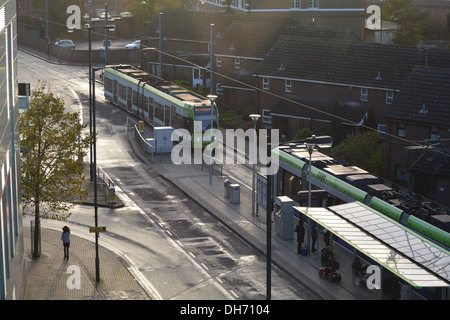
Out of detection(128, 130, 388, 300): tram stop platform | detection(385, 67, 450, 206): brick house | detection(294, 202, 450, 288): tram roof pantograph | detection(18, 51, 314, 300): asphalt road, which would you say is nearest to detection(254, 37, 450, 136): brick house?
detection(385, 67, 450, 206): brick house

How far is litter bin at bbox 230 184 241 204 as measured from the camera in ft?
156

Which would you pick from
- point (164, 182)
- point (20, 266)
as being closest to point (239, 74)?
point (164, 182)

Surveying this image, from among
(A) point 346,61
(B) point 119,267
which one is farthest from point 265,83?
(B) point 119,267

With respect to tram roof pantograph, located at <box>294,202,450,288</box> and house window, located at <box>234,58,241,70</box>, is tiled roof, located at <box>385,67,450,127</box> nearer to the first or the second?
tram roof pantograph, located at <box>294,202,450,288</box>

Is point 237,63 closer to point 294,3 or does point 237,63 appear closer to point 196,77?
point 196,77

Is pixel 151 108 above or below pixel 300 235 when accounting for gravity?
above

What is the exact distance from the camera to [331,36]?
72.6m

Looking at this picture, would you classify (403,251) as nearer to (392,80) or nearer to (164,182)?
(164,182)

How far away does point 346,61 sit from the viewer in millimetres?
64875

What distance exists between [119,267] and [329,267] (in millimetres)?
9549

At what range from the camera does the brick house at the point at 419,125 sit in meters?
47.8

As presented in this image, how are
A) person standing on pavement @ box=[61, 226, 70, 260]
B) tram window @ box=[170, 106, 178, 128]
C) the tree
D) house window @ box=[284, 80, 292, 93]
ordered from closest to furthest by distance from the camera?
the tree → person standing on pavement @ box=[61, 226, 70, 260] → tram window @ box=[170, 106, 178, 128] → house window @ box=[284, 80, 292, 93]

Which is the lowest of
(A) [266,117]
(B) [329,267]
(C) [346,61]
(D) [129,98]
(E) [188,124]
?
(B) [329,267]

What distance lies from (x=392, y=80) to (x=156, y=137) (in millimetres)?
17990
